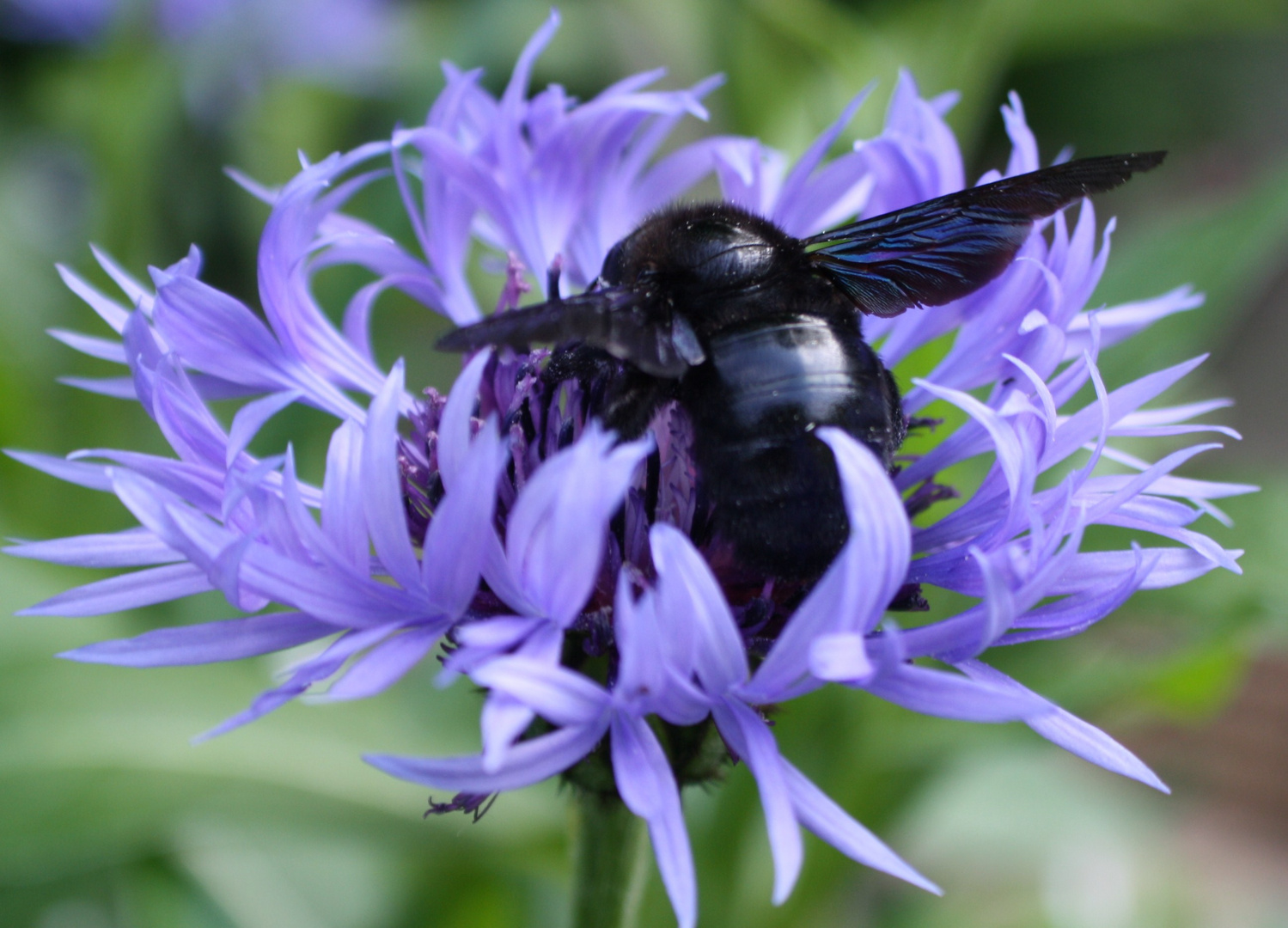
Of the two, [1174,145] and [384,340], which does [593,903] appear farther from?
[1174,145]

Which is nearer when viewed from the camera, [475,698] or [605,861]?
[605,861]

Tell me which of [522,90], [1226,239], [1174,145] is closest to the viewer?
[522,90]

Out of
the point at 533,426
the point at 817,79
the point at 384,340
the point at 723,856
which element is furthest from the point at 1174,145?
the point at 533,426

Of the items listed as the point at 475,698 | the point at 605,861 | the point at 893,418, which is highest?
the point at 893,418

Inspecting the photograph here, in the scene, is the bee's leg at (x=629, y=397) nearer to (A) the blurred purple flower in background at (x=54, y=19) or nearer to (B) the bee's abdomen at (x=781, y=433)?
(B) the bee's abdomen at (x=781, y=433)

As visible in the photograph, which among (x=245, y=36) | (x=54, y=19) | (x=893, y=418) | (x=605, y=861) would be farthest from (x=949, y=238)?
(x=54, y=19)

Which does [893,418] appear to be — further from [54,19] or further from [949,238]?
[54,19]
